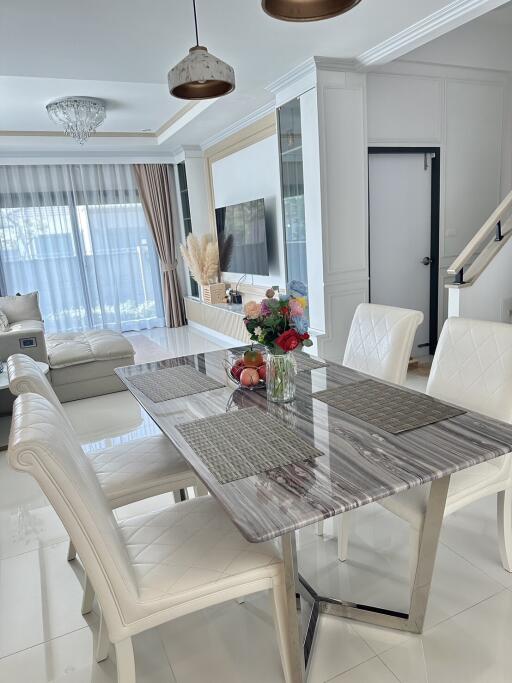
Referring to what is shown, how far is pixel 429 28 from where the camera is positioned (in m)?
3.12

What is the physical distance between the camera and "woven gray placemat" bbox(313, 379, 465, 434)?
5.02 ft

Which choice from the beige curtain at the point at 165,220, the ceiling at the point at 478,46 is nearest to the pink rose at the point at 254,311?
the ceiling at the point at 478,46

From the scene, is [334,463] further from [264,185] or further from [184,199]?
[184,199]

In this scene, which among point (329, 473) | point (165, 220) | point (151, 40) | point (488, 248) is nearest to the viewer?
point (329, 473)

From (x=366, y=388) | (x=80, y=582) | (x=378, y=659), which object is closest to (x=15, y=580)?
(x=80, y=582)

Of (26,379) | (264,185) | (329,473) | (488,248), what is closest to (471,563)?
(329,473)

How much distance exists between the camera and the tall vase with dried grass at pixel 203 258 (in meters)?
6.51

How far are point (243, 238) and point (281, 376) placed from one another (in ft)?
14.0

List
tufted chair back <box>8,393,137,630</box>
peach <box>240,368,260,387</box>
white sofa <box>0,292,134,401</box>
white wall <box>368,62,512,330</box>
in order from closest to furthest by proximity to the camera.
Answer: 1. tufted chair back <box>8,393,137,630</box>
2. peach <box>240,368,260,387</box>
3. white sofa <box>0,292,134,401</box>
4. white wall <box>368,62,512,330</box>

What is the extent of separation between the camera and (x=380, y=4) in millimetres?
2809

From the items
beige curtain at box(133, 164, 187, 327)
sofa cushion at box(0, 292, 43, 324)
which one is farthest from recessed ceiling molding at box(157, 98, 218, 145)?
sofa cushion at box(0, 292, 43, 324)

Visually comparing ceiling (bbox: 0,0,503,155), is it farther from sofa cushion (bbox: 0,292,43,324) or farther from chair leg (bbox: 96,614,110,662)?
chair leg (bbox: 96,614,110,662)

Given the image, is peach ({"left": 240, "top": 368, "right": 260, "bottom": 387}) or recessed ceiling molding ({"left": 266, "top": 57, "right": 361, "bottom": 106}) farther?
recessed ceiling molding ({"left": 266, "top": 57, "right": 361, "bottom": 106})

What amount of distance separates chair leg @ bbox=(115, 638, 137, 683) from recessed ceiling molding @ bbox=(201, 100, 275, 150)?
4.67 m
